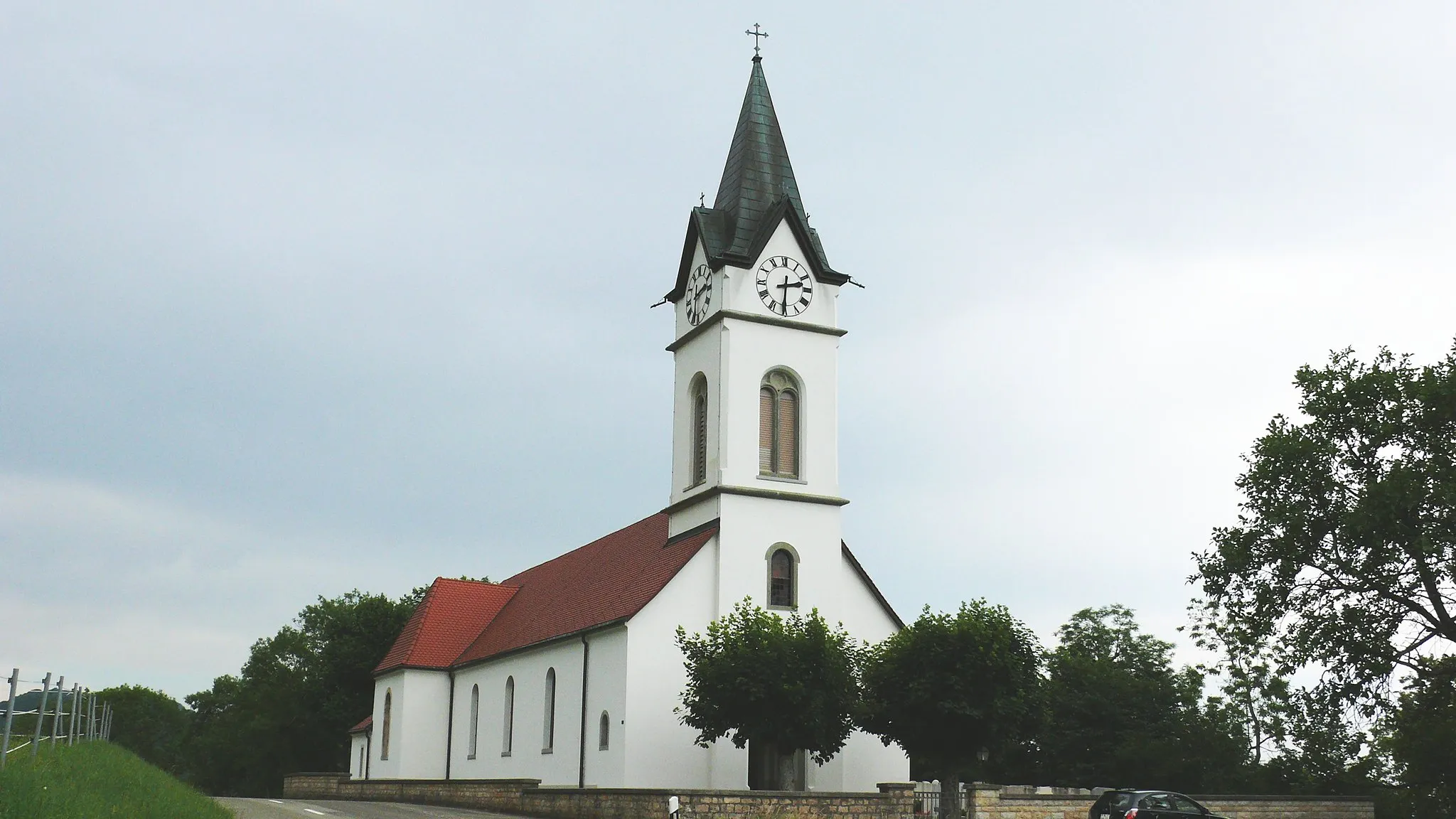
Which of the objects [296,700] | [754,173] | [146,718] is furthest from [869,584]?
[146,718]

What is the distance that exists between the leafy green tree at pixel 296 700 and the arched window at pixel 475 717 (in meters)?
16.2

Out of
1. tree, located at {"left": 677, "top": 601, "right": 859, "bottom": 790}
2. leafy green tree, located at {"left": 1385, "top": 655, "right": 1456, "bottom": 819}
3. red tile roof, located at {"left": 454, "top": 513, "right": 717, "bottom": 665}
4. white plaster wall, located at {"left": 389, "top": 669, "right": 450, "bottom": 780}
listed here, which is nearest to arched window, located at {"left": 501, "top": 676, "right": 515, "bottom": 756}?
red tile roof, located at {"left": 454, "top": 513, "right": 717, "bottom": 665}

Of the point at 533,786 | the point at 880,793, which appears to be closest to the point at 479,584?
the point at 533,786

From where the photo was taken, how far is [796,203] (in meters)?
40.6

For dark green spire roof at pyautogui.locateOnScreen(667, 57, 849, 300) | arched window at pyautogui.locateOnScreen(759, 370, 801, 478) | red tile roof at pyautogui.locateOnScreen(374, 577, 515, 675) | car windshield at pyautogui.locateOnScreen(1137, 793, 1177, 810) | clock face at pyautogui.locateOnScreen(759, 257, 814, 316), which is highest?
dark green spire roof at pyautogui.locateOnScreen(667, 57, 849, 300)

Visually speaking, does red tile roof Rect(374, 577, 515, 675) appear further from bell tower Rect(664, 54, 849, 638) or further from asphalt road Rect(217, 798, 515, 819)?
bell tower Rect(664, 54, 849, 638)

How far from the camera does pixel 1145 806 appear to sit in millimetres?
28375

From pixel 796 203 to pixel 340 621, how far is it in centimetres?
3543

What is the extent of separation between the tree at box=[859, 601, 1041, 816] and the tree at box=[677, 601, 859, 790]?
969 mm

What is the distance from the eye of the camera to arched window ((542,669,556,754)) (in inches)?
1539

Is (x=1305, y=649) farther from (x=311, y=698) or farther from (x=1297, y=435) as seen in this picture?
(x=311, y=698)

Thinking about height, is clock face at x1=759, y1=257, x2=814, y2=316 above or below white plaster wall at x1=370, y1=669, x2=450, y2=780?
above

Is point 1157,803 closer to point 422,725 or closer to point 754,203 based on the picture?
point 754,203

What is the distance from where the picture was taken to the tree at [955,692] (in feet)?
102
